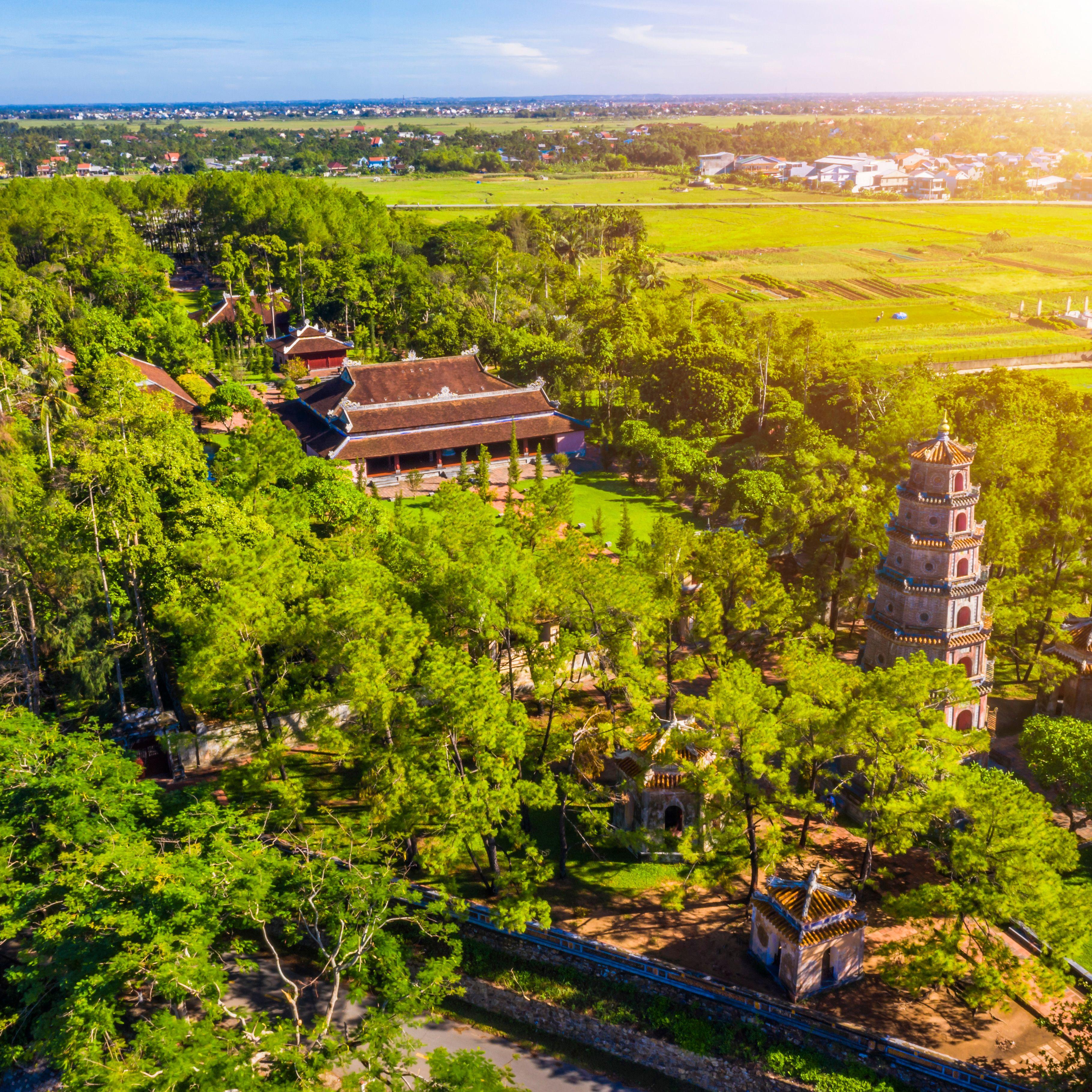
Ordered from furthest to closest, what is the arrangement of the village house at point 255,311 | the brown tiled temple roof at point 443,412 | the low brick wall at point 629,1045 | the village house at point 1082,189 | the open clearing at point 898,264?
1. the village house at point 1082,189
2. the open clearing at point 898,264
3. the village house at point 255,311
4. the brown tiled temple roof at point 443,412
5. the low brick wall at point 629,1045

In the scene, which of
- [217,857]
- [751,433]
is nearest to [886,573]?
[217,857]

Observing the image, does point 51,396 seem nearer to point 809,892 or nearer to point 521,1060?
point 521,1060

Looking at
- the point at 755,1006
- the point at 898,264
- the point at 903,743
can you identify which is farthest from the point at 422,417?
the point at 898,264

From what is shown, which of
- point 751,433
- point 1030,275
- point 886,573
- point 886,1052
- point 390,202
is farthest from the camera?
point 390,202

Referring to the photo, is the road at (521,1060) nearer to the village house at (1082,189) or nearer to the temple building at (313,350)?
the temple building at (313,350)

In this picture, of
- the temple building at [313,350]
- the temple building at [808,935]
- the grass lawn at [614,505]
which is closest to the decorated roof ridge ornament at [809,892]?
the temple building at [808,935]

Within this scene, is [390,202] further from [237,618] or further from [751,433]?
[237,618]

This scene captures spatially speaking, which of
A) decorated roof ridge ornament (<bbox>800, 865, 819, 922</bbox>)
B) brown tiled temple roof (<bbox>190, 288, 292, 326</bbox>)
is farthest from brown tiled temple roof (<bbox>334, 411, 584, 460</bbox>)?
decorated roof ridge ornament (<bbox>800, 865, 819, 922</bbox>)
